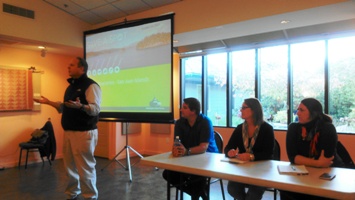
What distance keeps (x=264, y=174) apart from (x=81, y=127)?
6.65 feet

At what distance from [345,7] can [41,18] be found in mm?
4324

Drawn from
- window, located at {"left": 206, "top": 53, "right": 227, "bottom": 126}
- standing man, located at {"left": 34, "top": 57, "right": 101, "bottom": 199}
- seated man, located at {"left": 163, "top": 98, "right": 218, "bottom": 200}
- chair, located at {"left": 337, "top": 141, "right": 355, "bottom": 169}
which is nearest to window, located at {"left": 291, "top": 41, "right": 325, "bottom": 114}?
window, located at {"left": 206, "top": 53, "right": 227, "bottom": 126}

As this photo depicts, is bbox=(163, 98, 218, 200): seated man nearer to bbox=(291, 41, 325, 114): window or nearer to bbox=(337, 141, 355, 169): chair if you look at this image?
bbox=(337, 141, 355, 169): chair

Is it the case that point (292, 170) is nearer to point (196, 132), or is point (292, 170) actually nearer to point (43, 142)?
point (196, 132)

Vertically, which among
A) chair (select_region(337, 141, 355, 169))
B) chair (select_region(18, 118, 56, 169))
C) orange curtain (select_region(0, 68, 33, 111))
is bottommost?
chair (select_region(18, 118, 56, 169))

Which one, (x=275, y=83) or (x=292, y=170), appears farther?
(x=275, y=83)

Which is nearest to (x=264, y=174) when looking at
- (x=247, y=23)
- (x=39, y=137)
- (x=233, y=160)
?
(x=233, y=160)

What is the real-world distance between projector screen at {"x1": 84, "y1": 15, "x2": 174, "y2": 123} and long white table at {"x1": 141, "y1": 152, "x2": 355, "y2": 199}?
58.8 inches

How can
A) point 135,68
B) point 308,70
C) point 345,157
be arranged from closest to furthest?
point 345,157 < point 135,68 < point 308,70

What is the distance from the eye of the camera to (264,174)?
1.60 meters

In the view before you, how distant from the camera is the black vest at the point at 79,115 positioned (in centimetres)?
288

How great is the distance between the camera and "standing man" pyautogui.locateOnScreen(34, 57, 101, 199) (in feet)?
9.37

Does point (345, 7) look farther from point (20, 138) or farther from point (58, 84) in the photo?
point (20, 138)

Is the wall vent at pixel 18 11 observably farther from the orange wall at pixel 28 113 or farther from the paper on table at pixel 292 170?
the paper on table at pixel 292 170
